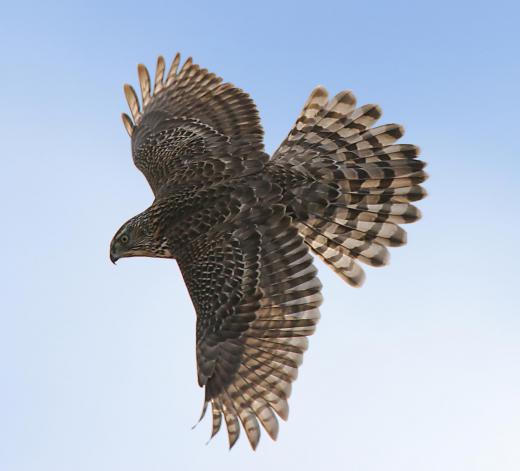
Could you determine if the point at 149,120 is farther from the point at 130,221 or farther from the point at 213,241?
the point at 213,241

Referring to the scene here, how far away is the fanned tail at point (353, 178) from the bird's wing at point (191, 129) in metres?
0.56

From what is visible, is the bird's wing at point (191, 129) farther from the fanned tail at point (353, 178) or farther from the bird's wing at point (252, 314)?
the bird's wing at point (252, 314)

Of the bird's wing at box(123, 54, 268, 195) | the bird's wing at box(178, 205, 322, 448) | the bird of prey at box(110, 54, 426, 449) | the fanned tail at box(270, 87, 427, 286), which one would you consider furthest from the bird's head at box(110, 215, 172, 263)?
the fanned tail at box(270, 87, 427, 286)

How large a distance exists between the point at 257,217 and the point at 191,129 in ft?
7.92

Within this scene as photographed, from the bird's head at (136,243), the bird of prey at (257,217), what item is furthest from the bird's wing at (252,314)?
the bird's head at (136,243)

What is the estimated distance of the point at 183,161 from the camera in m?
13.2

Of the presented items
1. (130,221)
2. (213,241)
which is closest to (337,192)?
(213,241)

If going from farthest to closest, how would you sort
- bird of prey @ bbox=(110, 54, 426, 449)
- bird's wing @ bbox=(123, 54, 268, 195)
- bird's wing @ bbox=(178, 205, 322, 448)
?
bird's wing @ bbox=(123, 54, 268, 195) < bird of prey @ bbox=(110, 54, 426, 449) < bird's wing @ bbox=(178, 205, 322, 448)

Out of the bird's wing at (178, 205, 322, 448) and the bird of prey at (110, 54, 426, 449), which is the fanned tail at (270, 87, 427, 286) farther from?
the bird's wing at (178, 205, 322, 448)

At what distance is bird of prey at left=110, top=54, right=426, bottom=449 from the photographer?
11.4 meters

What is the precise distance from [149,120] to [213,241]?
338cm

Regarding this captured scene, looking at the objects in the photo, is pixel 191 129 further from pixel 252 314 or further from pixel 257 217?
pixel 252 314

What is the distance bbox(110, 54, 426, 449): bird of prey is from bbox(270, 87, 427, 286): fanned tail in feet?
0.04

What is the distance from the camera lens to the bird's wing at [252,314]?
11.2 m
